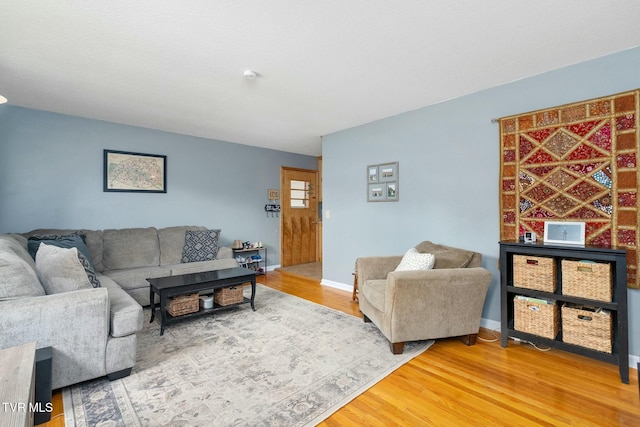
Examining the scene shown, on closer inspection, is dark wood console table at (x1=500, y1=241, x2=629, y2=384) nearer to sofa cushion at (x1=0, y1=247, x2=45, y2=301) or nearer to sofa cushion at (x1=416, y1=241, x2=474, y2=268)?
sofa cushion at (x1=416, y1=241, x2=474, y2=268)

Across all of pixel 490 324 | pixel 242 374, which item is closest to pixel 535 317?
pixel 490 324

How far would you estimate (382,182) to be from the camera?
12.7ft

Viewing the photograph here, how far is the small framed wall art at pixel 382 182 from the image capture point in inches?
147

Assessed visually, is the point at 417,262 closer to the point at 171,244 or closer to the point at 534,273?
the point at 534,273

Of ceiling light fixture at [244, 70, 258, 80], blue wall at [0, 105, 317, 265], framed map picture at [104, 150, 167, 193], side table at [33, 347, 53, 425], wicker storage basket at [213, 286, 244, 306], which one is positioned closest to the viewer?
side table at [33, 347, 53, 425]

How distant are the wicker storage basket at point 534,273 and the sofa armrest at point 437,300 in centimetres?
25

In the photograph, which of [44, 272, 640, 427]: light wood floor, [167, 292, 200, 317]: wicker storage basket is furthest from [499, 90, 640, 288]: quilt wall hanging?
[167, 292, 200, 317]: wicker storage basket

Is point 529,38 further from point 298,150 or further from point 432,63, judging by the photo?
point 298,150

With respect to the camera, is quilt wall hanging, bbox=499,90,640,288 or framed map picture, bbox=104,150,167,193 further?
framed map picture, bbox=104,150,167,193

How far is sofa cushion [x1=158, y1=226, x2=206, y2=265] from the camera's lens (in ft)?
13.4

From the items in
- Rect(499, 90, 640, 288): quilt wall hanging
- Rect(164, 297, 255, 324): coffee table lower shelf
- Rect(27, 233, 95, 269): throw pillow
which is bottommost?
Rect(164, 297, 255, 324): coffee table lower shelf

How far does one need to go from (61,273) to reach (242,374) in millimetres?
1449

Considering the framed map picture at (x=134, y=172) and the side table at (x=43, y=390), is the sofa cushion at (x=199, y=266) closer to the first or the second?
the framed map picture at (x=134, y=172)

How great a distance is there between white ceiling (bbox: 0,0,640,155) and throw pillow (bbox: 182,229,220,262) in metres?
1.79
